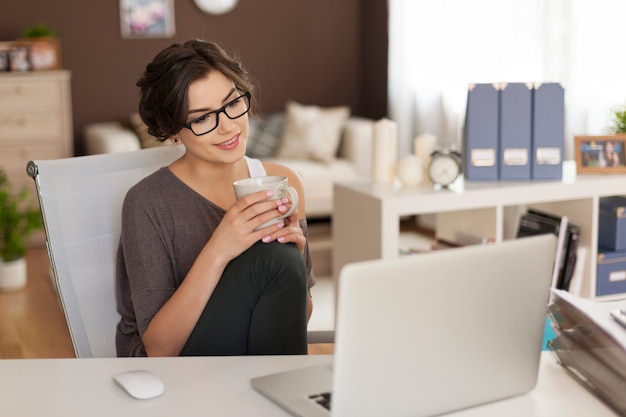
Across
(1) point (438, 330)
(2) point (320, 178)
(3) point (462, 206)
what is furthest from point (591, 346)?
(2) point (320, 178)

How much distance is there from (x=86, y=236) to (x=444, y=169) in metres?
1.53

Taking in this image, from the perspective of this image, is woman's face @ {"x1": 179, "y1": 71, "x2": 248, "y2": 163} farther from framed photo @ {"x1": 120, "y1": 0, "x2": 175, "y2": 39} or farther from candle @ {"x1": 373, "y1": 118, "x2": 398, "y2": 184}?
framed photo @ {"x1": 120, "y1": 0, "x2": 175, "y2": 39}

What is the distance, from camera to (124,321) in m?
1.98

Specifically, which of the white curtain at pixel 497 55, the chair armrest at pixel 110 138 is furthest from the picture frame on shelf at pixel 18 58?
the white curtain at pixel 497 55

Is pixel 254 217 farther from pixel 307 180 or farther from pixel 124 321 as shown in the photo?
pixel 307 180

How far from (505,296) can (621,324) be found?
20 centimetres

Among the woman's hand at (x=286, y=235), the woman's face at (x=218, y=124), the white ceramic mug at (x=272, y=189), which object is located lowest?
the woman's hand at (x=286, y=235)

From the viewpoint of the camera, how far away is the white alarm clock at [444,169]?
10.5 ft

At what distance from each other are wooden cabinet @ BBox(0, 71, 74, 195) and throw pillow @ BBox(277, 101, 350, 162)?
132 cm

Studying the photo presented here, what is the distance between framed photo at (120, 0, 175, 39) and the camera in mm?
6109

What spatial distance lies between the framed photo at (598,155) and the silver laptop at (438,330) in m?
2.17

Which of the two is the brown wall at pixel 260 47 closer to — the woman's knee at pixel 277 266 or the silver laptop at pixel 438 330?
the woman's knee at pixel 277 266

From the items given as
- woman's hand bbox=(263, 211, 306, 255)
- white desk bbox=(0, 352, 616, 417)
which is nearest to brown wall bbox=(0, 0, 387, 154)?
woman's hand bbox=(263, 211, 306, 255)

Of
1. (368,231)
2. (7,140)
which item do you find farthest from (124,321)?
(7,140)
